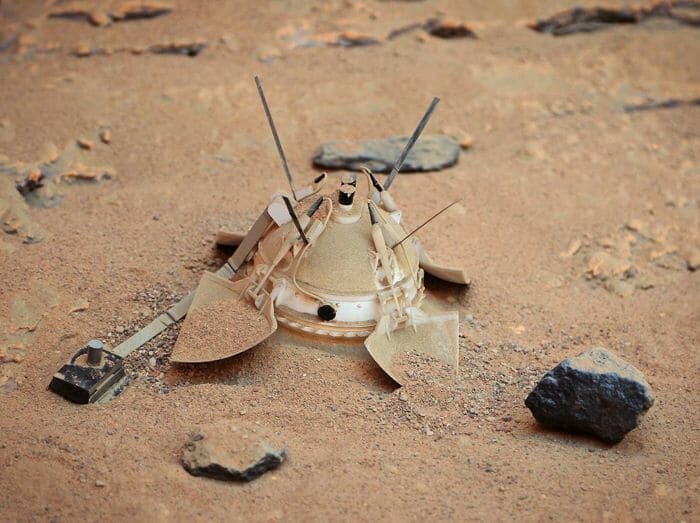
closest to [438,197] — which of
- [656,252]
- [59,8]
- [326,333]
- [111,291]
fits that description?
[656,252]

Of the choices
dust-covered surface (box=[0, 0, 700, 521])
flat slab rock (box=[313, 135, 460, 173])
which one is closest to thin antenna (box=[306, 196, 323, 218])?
dust-covered surface (box=[0, 0, 700, 521])

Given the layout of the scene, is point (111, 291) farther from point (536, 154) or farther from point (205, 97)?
point (536, 154)

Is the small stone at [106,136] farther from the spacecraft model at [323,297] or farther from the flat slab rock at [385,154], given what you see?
the spacecraft model at [323,297]

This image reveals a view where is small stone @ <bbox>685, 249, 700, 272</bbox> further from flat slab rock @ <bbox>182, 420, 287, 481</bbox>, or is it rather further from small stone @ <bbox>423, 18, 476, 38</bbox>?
flat slab rock @ <bbox>182, 420, 287, 481</bbox>

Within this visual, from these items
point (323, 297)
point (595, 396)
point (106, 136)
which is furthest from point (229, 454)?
point (106, 136)

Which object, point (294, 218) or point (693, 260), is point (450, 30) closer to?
point (693, 260)

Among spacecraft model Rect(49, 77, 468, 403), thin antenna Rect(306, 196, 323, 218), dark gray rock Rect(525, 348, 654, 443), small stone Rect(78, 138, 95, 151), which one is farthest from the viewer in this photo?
small stone Rect(78, 138, 95, 151)
